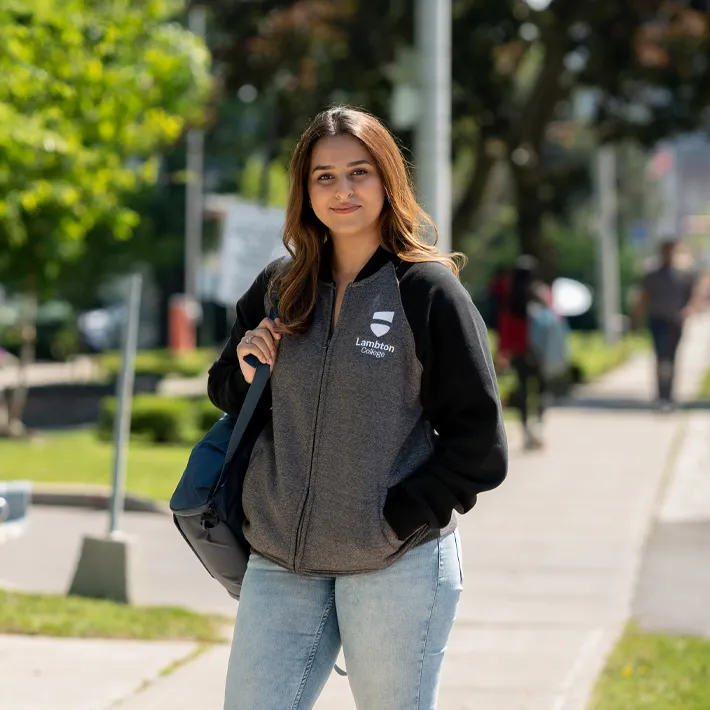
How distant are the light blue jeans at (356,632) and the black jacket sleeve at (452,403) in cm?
14

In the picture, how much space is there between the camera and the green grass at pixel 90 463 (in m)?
11.9

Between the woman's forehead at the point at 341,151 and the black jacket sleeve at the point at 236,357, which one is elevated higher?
the woman's forehead at the point at 341,151

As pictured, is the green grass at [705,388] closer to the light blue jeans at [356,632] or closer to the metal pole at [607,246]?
the metal pole at [607,246]

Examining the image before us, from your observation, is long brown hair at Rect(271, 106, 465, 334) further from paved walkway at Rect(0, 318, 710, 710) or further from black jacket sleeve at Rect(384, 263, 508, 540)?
paved walkway at Rect(0, 318, 710, 710)

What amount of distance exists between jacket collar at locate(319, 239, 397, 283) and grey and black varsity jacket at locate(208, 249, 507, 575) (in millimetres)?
39

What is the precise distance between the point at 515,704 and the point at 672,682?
0.67 m

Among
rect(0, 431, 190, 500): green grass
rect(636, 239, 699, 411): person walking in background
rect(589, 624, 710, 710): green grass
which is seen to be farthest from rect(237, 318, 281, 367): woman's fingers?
rect(636, 239, 699, 411): person walking in background

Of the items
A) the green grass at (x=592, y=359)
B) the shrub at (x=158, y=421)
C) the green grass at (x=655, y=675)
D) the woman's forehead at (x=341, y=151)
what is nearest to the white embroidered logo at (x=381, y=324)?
the woman's forehead at (x=341, y=151)

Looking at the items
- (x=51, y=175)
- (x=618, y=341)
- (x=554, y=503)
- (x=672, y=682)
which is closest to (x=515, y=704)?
(x=672, y=682)

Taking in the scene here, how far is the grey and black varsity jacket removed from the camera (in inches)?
124

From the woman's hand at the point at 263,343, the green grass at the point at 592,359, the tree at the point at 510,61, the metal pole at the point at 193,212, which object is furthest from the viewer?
the metal pole at the point at 193,212

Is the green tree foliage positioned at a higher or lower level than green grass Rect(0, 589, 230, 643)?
higher

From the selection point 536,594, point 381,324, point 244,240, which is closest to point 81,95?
point 244,240

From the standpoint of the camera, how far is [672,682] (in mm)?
5742
